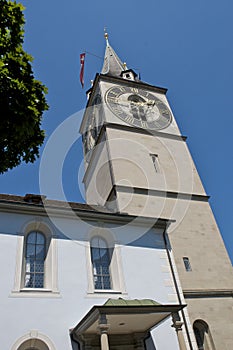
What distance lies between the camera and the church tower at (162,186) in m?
12.7

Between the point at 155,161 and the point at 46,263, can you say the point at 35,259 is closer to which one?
the point at 46,263

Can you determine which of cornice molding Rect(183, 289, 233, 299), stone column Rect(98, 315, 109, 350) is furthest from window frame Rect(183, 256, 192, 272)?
stone column Rect(98, 315, 109, 350)

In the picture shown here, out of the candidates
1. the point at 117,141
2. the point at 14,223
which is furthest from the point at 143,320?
the point at 117,141

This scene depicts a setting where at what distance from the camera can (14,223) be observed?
9789 millimetres

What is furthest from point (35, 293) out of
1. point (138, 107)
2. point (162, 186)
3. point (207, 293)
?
point (138, 107)

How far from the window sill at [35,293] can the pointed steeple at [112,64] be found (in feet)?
77.3

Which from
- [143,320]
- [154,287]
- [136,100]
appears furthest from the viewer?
[136,100]

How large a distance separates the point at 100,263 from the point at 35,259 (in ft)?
7.16

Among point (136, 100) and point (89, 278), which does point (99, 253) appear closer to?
→ point (89, 278)

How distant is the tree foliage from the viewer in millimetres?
7176

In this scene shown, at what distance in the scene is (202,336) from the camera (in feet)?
39.0

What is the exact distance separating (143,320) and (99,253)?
274 centimetres

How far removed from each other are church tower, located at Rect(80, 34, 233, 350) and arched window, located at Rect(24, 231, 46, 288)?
442 cm

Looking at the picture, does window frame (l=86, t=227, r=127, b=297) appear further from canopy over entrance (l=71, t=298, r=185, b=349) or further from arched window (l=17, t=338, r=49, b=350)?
arched window (l=17, t=338, r=49, b=350)
